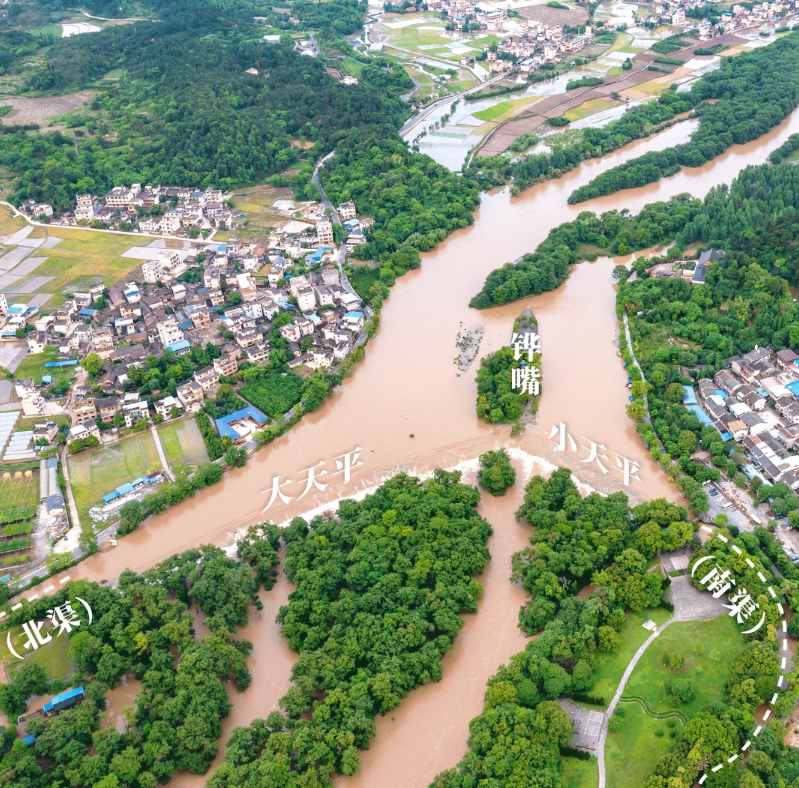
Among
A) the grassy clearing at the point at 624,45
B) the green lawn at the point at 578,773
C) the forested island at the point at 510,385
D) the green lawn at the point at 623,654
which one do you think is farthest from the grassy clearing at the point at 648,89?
the green lawn at the point at 578,773

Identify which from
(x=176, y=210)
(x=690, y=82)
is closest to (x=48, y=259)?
(x=176, y=210)

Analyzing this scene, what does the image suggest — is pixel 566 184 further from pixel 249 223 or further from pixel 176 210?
pixel 176 210

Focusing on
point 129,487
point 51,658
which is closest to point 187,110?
point 129,487

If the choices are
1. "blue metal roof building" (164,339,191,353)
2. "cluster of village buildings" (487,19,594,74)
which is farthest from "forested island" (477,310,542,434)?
"cluster of village buildings" (487,19,594,74)

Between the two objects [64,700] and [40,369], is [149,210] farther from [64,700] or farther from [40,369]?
[64,700]

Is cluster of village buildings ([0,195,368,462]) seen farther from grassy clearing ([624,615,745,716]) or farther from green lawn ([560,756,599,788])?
green lawn ([560,756,599,788])

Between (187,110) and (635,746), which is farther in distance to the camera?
(187,110)
